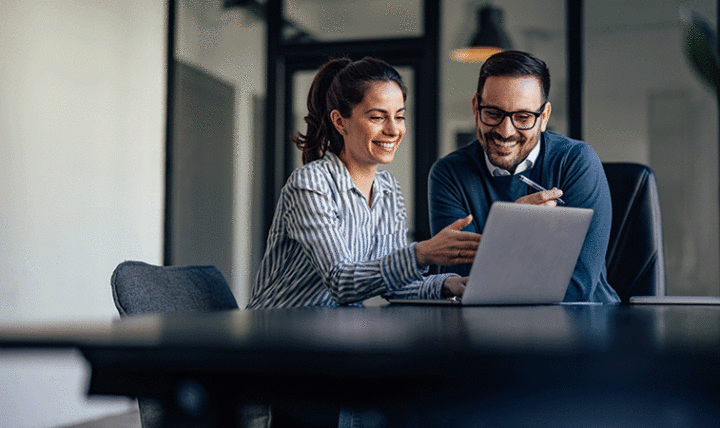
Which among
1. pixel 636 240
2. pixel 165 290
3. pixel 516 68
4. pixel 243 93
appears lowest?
pixel 165 290

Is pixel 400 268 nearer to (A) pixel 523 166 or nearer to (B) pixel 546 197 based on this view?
(B) pixel 546 197

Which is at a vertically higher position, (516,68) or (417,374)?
(516,68)

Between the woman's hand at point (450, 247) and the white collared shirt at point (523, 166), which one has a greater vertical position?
the white collared shirt at point (523, 166)

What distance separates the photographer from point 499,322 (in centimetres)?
74

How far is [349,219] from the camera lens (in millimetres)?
1615

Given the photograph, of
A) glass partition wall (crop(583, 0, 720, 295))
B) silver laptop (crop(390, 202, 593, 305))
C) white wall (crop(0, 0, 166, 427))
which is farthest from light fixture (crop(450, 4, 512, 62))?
Result: silver laptop (crop(390, 202, 593, 305))

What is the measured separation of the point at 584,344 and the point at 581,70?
3.67 meters

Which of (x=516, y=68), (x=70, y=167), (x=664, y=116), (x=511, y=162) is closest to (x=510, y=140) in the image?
(x=511, y=162)

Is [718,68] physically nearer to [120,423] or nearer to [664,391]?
[664,391]

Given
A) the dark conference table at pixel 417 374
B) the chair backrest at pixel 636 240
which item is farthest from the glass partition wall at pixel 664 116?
the dark conference table at pixel 417 374

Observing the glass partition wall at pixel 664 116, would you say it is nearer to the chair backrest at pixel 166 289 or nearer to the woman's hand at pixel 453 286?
the woman's hand at pixel 453 286

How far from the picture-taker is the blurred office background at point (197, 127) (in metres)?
3.24

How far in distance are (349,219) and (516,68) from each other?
2.13 ft

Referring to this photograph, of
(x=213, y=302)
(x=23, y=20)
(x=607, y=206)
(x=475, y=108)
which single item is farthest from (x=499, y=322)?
(x=23, y=20)
